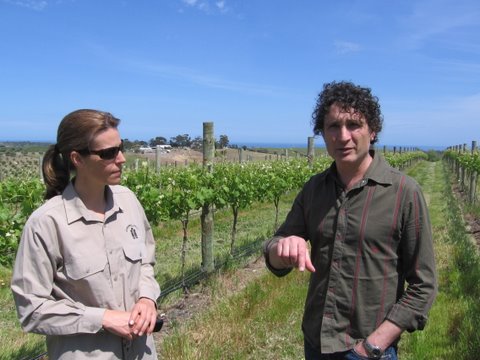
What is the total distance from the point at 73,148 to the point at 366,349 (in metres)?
1.44

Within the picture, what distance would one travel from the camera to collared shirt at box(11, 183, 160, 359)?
5.65 ft

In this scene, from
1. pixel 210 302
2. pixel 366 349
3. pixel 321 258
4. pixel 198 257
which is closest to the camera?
pixel 366 349

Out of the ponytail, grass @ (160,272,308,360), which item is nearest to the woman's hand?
the ponytail

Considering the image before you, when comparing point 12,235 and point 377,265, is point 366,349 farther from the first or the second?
point 12,235

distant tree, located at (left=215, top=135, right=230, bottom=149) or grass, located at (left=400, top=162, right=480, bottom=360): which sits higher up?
distant tree, located at (left=215, top=135, right=230, bottom=149)

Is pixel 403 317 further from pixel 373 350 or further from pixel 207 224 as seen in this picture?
pixel 207 224

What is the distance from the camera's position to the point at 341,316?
6.02ft

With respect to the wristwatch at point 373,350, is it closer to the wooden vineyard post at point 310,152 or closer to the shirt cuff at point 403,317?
the shirt cuff at point 403,317

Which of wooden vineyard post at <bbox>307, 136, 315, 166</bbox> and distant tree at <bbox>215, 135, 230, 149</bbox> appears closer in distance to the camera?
wooden vineyard post at <bbox>307, 136, 315, 166</bbox>

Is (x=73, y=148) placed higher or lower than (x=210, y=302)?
higher

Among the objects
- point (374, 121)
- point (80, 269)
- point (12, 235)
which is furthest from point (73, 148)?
point (12, 235)

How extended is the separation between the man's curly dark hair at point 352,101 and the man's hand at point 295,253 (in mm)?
618

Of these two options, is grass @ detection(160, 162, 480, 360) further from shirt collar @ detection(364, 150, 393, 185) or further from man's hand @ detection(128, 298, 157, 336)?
shirt collar @ detection(364, 150, 393, 185)

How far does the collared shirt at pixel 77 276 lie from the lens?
172cm
